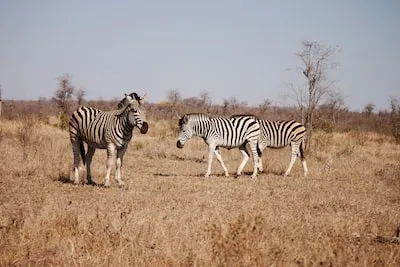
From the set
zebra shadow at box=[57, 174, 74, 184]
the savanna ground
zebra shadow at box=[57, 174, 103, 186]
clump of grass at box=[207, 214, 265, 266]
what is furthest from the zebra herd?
clump of grass at box=[207, 214, 265, 266]

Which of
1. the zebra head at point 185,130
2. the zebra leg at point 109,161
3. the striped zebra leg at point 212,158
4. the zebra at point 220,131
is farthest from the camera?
the zebra head at point 185,130

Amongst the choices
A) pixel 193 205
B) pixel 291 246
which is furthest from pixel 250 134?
pixel 291 246

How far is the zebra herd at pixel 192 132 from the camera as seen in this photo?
10.5 m

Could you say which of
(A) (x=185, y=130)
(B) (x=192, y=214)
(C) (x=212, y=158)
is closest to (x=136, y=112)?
(B) (x=192, y=214)

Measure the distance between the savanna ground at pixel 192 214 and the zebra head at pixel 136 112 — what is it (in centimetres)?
161

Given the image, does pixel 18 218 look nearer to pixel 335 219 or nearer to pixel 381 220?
pixel 335 219

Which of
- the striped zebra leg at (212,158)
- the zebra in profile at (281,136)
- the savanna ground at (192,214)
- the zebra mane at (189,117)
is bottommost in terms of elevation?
the savanna ground at (192,214)

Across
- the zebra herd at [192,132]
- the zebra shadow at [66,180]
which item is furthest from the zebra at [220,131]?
the zebra shadow at [66,180]

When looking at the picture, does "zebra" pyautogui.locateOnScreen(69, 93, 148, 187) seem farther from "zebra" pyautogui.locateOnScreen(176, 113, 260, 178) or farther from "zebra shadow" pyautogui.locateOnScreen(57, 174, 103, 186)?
"zebra" pyautogui.locateOnScreen(176, 113, 260, 178)

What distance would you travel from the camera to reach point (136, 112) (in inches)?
409

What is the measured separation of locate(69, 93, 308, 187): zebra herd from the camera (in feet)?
34.5

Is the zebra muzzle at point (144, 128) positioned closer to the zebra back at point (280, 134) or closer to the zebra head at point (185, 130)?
the zebra head at point (185, 130)

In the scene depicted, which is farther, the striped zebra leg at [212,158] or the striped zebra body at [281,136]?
the striped zebra body at [281,136]

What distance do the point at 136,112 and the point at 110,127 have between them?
80cm
